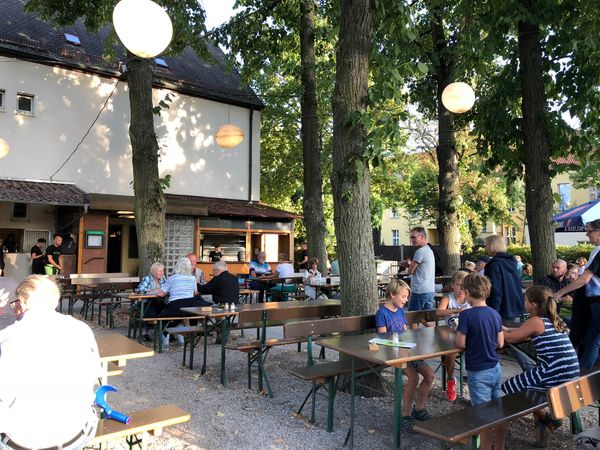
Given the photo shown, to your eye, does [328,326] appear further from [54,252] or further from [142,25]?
[54,252]

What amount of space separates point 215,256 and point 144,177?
681 centimetres

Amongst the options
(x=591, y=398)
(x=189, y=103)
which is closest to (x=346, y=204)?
(x=591, y=398)

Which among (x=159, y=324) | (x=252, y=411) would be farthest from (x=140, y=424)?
(x=159, y=324)

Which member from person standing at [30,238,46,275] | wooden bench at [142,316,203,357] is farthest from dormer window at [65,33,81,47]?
wooden bench at [142,316,203,357]

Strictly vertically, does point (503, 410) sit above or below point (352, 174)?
below

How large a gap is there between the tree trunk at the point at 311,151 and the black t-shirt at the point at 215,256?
4.20 m

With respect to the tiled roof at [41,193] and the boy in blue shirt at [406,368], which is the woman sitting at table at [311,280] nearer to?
the boy in blue shirt at [406,368]

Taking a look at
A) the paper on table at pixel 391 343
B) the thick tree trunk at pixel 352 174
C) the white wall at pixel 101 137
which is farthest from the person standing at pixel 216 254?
the paper on table at pixel 391 343

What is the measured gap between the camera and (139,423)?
3.08 m

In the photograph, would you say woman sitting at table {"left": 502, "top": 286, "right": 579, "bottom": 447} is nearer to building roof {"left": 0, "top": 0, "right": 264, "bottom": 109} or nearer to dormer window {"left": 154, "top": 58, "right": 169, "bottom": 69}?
building roof {"left": 0, "top": 0, "right": 264, "bottom": 109}

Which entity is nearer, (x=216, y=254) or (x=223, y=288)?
(x=223, y=288)

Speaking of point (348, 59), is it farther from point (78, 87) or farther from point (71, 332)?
point (78, 87)

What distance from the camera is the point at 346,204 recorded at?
5129 millimetres

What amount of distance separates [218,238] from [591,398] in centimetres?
1408
